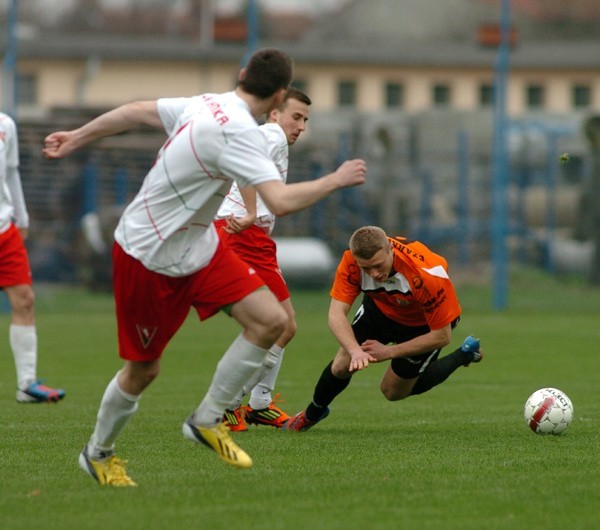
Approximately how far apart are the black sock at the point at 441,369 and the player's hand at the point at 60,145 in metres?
3.36

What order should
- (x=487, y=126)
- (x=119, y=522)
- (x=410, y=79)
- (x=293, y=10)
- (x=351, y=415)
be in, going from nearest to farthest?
(x=119, y=522) → (x=351, y=415) → (x=293, y=10) → (x=487, y=126) → (x=410, y=79)

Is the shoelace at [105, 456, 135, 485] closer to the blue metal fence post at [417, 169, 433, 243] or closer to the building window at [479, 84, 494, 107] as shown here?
the blue metal fence post at [417, 169, 433, 243]

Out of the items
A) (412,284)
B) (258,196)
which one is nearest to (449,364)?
Result: (412,284)

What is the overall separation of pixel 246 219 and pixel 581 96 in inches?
1671

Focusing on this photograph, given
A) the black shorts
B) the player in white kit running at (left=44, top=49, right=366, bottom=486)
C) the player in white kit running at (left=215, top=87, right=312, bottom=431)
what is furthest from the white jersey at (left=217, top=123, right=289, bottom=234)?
the player in white kit running at (left=44, top=49, right=366, bottom=486)

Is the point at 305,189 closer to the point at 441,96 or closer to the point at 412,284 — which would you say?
the point at 412,284

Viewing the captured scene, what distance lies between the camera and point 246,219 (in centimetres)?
783

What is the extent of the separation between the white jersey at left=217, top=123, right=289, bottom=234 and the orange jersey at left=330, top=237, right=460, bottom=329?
2.67ft

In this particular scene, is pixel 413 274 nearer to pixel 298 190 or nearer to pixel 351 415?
pixel 351 415

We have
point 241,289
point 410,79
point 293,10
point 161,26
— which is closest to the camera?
point 241,289

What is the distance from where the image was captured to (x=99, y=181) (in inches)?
1098

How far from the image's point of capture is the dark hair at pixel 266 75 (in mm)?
6000

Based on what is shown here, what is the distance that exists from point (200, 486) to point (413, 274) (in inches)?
100.0

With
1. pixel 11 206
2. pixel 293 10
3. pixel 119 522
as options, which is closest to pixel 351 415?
pixel 11 206
